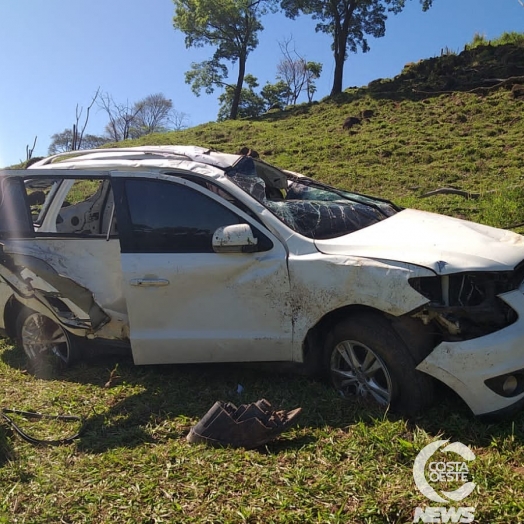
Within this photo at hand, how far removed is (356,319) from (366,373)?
0.34m

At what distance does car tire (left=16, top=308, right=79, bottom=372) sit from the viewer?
450 centimetres

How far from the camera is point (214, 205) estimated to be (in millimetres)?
3729

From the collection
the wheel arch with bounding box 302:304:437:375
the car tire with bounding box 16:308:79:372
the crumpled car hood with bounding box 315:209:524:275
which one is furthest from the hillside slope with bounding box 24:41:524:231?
the car tire with bounding box 16:308:79:372

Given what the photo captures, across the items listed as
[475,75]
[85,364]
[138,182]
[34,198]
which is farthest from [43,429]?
[475,75]

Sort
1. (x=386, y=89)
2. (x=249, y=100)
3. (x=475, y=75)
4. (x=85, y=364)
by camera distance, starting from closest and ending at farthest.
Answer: (x=85, y=364) → (x=475, y=75) → (x=386, y=89) → (x=249, y=100)

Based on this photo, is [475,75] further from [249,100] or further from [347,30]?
[249,100]

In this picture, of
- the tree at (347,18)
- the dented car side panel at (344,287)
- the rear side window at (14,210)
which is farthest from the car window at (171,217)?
the tree at (347,18)

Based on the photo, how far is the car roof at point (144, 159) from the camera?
408cm

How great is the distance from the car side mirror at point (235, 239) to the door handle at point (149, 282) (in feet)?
1.52

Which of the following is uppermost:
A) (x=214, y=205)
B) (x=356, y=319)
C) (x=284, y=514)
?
(x=214, y=205)

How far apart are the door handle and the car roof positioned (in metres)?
0.87

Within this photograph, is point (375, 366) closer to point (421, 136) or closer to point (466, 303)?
point (466, 303)

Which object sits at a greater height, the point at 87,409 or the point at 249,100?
the point at 249,100

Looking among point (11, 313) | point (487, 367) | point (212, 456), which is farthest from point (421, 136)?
point (212, 456)
